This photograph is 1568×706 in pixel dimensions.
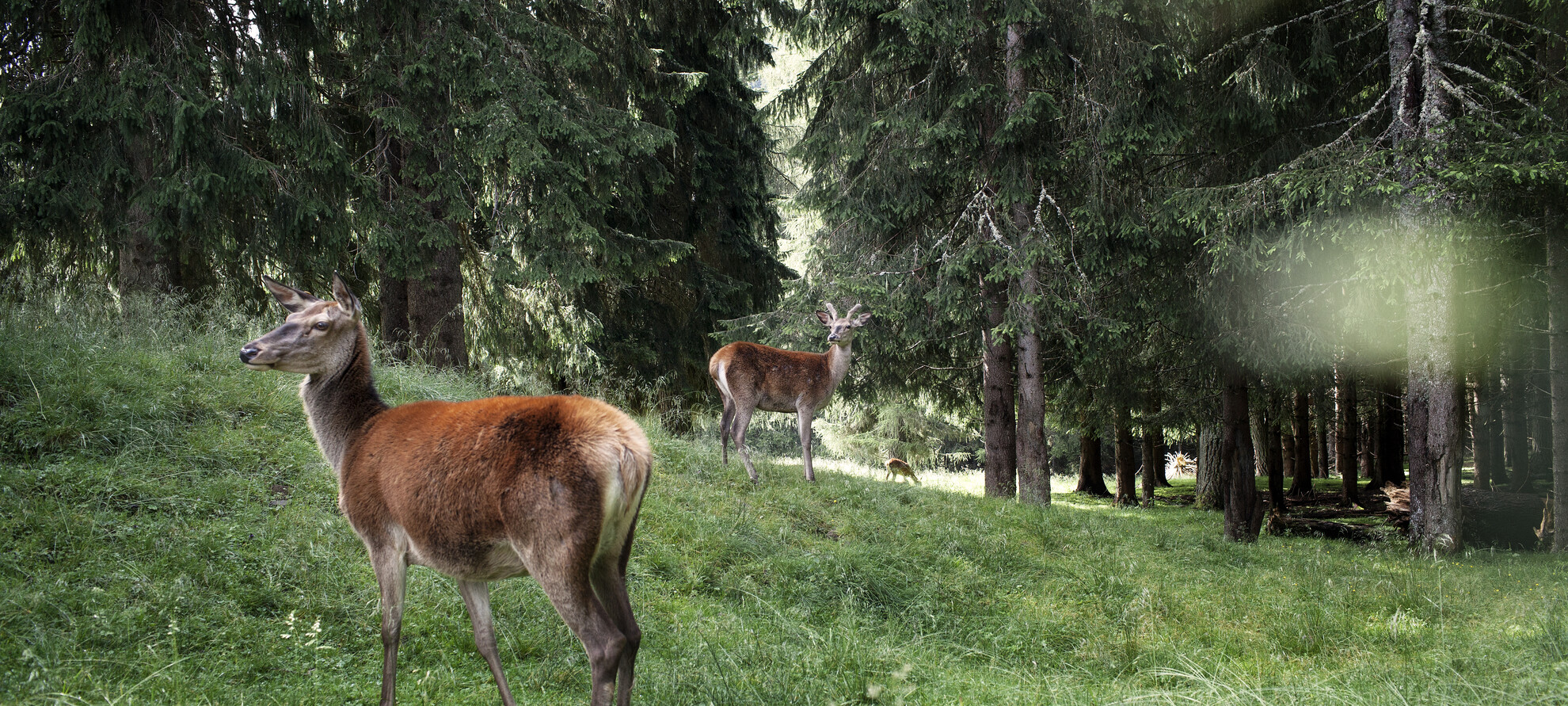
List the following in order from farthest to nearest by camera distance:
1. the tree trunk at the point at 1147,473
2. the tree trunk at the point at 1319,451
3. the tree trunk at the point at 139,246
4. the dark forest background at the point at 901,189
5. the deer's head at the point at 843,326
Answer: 1. the tree trunk at the point at 1319,451
2. the tree trunk at the point at 1147,473
3. the deer's head at the point at 843,326
4. the dark forest background at the point at 901,189
5. the tree trunk at the point at 139,246

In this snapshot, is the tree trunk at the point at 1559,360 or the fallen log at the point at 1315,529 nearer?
the tree trunk at the point at 1559,360

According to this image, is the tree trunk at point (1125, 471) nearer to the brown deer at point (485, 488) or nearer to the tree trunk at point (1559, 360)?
A: the tree trunk at point (1559, 360)

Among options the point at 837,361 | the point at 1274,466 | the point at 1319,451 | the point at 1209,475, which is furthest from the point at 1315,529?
the point at 1319,451

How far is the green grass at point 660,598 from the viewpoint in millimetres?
4234

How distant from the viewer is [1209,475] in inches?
750

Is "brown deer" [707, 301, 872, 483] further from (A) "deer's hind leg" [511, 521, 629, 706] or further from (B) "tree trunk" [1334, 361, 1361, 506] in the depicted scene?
(B) "tree trunk" [1334, 361, 1361, 506]

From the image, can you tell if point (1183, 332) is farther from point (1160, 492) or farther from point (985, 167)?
point (1160, 492)

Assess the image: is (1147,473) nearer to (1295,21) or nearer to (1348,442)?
(1348,442)

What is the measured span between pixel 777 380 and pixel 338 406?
6.70 meters

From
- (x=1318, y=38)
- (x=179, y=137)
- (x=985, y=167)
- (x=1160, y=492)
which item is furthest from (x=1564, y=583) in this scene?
(x=1160, y=492)

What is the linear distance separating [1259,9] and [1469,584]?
8216 mm

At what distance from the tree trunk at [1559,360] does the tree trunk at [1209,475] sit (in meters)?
6.94

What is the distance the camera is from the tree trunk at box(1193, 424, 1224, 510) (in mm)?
18484

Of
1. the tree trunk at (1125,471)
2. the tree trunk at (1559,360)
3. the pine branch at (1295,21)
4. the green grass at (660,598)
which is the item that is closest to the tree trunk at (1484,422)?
the tree trunk at (1559,360)
